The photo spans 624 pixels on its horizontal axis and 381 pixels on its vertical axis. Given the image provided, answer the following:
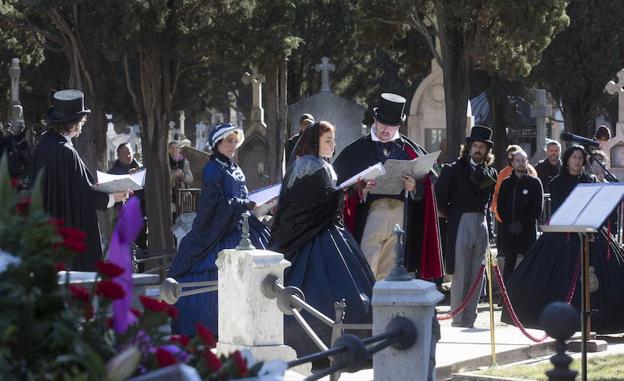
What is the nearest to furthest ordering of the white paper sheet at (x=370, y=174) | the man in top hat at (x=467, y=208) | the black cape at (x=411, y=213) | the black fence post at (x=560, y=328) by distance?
the black fence post at (x=560, y=328), the white paper sheet at (x=370, y=174), the black cape at (x=411, y=213), the man in top hat at (x=467, y=208)

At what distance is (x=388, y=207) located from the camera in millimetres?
11445

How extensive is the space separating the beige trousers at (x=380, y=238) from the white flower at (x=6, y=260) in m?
7.67

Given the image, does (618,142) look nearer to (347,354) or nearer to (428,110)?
(428,110)

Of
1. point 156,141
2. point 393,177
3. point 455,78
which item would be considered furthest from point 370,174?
point 455,78

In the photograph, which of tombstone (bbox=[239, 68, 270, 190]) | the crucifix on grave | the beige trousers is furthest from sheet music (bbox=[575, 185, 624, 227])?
the crucifix on grave

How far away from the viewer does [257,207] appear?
1180cm

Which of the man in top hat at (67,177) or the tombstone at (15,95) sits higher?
the tombstone at (15,95)

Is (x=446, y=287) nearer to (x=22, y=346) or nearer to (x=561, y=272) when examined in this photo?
(x=561, y=272)

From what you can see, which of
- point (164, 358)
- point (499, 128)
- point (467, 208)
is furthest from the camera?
point (499, 128)

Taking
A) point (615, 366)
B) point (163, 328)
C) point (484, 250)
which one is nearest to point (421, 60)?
point (484, 250)

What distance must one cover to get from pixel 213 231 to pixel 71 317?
794 cm

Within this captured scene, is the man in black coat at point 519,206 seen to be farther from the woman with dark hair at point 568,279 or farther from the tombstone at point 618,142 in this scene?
the tombstone at point 618,142

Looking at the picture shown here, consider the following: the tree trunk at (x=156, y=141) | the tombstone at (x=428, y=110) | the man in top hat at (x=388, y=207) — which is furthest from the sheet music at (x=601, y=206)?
the tombstone at (x=428, y=110)

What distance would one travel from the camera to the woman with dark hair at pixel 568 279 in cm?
1265
